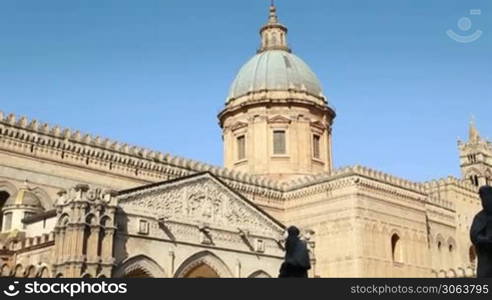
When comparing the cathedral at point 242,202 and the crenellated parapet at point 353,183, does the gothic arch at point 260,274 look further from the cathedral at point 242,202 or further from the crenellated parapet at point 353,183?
the crenellated parapet at point 353,183

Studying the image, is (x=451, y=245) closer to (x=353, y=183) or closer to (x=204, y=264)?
(x=353, y=183)

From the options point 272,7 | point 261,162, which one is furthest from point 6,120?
point 272,7

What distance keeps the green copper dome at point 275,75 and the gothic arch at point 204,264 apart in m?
25.0

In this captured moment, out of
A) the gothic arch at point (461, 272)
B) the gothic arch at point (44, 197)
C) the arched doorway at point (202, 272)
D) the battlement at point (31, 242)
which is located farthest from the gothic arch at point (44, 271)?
the gothic arch at point (461, 272)

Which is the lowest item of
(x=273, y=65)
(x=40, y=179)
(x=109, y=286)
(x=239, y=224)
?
(x=109, y=286)

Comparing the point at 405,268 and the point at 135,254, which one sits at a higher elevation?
the point at 405,268

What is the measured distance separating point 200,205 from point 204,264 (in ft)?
8.24

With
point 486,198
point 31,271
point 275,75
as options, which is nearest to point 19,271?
point 31,271

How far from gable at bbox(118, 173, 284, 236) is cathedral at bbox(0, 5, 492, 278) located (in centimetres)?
6

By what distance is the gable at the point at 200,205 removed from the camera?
27.9m

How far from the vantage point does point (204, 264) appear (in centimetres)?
2936

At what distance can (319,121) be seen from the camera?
5375 centimetres

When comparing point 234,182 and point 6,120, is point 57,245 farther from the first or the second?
point 234,182

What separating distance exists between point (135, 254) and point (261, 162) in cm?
2571
